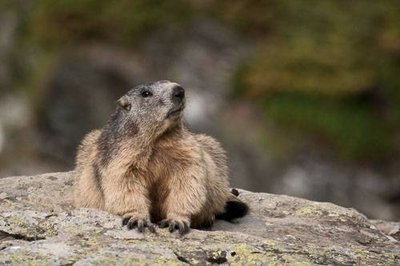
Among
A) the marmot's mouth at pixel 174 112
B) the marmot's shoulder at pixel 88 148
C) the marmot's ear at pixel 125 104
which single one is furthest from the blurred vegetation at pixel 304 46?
the marmot's mouth at pixel 174 112

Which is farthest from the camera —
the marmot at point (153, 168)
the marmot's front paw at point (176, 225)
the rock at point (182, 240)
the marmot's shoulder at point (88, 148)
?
the marmot's shoulder at point (88, 148)

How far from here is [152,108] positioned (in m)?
10.7

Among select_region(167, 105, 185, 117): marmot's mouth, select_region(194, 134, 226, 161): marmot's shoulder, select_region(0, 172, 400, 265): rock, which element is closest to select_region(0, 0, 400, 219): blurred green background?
select_region(194, 134, 226, 161): marmot's shoulder

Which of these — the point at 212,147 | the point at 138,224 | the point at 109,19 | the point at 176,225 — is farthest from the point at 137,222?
the point at 109,19

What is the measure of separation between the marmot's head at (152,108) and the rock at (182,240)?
3.85 ft

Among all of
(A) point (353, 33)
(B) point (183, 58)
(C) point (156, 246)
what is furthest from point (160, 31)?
(C) point (156, 246)

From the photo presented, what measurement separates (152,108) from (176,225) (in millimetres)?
1541

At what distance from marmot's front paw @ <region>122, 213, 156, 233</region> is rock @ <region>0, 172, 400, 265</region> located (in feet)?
0.23

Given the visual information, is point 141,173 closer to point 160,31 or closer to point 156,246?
point 156,246

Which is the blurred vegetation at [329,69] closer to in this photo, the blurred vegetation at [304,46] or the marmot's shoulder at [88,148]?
the blurred vegetation at [304,46]

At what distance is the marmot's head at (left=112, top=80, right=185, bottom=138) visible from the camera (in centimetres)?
1059

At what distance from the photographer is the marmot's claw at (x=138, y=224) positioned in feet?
31.2

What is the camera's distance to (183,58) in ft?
78.7

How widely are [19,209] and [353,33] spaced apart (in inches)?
612
